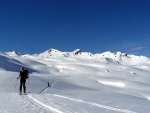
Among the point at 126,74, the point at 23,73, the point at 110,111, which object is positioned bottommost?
the point at 110,111

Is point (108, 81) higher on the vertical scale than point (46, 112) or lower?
higher

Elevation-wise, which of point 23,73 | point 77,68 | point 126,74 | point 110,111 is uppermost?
point 77,68

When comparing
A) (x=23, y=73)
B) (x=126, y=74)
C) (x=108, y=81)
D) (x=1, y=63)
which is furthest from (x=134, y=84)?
(x=1, y=63)

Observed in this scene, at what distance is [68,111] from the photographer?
11812 millimetres

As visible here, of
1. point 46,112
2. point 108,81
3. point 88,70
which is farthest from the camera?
point 88,70

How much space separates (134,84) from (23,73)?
5242cm

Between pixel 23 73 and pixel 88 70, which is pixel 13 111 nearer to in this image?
pixel 23 73

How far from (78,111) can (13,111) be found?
2.96 metres

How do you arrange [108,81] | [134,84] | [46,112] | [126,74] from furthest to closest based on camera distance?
[126,74]
[108,81]
[134,84]
[46,112]

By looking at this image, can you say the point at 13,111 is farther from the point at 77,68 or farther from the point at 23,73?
the point at 77,68

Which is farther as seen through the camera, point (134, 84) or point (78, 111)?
point (134, 84)

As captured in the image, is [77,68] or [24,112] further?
[77,68]

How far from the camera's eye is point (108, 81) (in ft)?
249

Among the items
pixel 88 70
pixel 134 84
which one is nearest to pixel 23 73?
pixel 134 84
